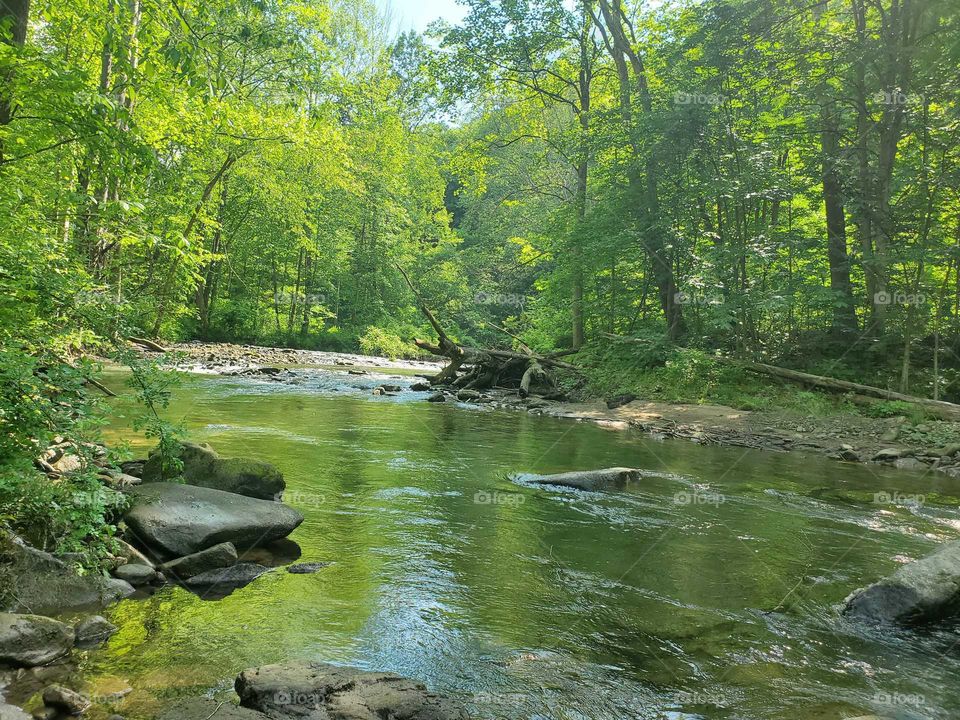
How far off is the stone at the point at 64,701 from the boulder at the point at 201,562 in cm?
160

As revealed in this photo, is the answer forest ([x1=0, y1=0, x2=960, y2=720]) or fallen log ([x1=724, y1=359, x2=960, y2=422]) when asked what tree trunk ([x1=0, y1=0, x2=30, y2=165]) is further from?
fallen log ([x1=724, y1=359, x2=960, y2=422])

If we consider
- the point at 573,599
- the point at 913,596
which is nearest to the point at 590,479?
the point at 573,599

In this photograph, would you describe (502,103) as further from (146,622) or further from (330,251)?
(146,622)

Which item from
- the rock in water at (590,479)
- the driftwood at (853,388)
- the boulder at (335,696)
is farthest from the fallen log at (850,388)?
the boulder at (335,696)

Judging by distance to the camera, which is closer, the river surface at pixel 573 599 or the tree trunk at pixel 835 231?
the river surface at pixel 573 599

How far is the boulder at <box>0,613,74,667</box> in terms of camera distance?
3211 millimetres

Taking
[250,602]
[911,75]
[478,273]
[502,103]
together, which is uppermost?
[502,103]

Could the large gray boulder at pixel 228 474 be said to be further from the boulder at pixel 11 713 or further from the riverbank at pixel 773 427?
the boulder at pixel 11 713

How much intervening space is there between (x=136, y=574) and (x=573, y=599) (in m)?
3.13

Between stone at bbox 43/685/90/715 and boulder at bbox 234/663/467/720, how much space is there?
2.23ft

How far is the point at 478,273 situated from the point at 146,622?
29657mm

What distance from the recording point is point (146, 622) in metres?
3.86

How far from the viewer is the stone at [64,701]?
2.89 m

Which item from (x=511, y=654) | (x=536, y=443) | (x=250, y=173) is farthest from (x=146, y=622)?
(x=250, y=173)
